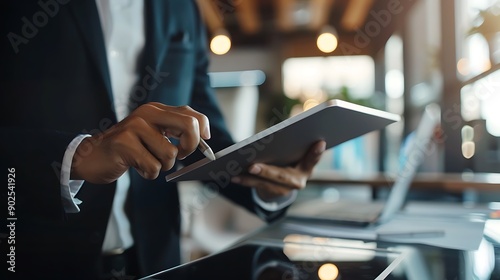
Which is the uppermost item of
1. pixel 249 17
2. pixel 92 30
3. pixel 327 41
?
pixel 249 17

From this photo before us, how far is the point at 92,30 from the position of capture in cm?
64

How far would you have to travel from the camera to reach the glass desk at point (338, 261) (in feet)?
1.75

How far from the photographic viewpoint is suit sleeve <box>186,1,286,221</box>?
34.2 inches

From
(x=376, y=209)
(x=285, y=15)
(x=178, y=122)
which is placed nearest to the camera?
(x=178, y=122)

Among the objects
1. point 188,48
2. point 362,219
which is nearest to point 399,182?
point 362,219

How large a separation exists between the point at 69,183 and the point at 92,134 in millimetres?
62

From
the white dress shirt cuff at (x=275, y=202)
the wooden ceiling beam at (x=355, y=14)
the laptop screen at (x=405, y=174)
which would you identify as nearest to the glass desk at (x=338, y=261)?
the white dress shirt cuff at (x=275, y=202)

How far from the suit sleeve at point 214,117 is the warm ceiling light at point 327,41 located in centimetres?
162

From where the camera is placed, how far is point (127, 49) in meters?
0.73

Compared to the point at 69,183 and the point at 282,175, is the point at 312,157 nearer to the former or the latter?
the point at 282,175

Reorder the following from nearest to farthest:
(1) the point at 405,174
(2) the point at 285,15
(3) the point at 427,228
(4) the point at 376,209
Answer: (3) the point at 427,228 < (1) the point at 405,174 < (4) the point at 376,209 < (2) the point at 285,15

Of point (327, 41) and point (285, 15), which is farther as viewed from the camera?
point (285, 15)

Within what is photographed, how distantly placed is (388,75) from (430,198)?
883 millimetres

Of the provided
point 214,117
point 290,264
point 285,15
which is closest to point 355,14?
point 285,15
